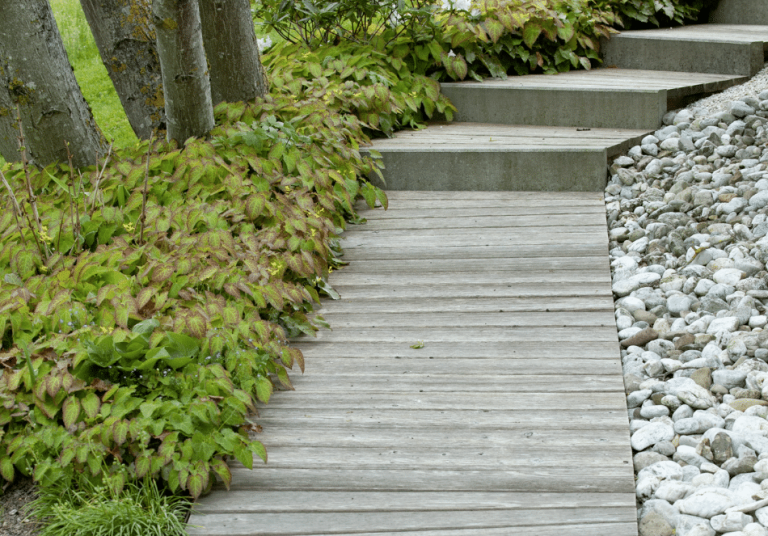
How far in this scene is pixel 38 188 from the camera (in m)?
3.30

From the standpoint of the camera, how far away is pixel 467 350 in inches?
109

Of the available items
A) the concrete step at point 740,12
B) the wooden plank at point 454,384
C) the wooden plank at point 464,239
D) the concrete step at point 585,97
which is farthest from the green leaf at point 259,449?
the concrete step at point 740,12

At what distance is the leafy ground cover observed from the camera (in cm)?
215

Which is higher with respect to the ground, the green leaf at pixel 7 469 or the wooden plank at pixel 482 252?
the wooden plank at pixel 482 252

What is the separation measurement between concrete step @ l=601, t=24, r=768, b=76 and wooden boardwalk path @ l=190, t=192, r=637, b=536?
5.89ft

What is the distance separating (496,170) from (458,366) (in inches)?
67.9

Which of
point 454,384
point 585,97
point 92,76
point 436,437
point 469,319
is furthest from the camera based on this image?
point 92,76

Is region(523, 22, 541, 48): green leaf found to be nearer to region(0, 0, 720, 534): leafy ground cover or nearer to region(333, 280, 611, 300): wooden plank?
region(0, 0, 720, 534): leafy ground cover

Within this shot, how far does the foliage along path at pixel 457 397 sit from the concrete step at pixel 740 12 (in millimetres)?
2726

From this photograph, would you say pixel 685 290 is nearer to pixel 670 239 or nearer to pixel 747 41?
pixel 670 239

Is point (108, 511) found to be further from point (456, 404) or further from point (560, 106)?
point (560, 106)

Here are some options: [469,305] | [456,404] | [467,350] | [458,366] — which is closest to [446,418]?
[456,404]

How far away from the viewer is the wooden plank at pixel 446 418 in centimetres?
234

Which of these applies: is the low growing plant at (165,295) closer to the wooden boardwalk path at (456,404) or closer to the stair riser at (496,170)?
the wooden boardwalk path at (456,404)
